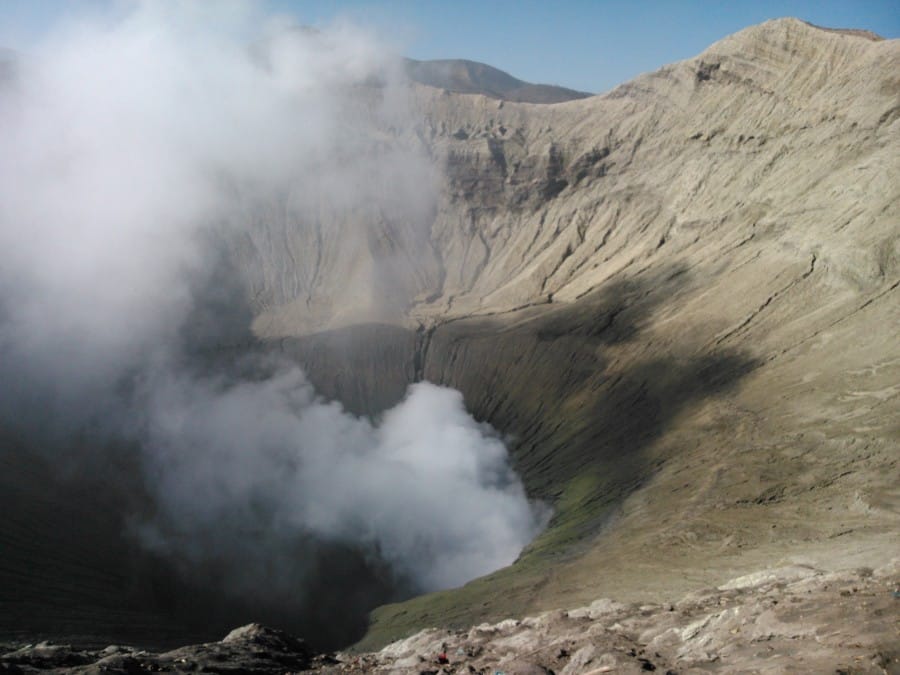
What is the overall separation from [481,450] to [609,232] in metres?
38.3

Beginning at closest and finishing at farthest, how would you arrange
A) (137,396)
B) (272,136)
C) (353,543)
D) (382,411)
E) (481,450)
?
(353,543) → (481,450) → (137,396) → (382,411) → (272,136)

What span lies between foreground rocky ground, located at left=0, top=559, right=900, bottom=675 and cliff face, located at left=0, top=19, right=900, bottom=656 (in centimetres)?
1008

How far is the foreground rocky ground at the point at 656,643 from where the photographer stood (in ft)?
55.8

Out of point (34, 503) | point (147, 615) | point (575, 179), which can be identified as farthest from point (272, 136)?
point (147, 615)

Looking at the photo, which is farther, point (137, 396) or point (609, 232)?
point (609, 232)

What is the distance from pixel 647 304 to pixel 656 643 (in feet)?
206

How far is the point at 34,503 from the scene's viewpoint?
60.4 m

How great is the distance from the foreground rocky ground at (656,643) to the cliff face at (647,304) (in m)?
10.1

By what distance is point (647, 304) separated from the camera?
80938 millimetres

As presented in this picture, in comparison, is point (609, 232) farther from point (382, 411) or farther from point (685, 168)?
point (382, 411)

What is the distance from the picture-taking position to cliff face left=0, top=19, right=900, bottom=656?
155 ft

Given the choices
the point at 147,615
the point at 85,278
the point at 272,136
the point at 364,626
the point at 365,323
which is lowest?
the point at 364,626

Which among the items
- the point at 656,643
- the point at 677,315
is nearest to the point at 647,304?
the point at 677,315

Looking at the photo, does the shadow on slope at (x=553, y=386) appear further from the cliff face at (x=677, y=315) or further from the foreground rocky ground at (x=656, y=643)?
the foreground rocky ground at (x=656, y=643)
